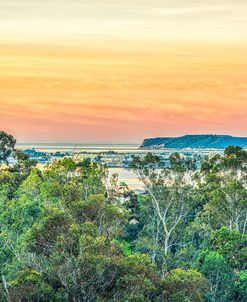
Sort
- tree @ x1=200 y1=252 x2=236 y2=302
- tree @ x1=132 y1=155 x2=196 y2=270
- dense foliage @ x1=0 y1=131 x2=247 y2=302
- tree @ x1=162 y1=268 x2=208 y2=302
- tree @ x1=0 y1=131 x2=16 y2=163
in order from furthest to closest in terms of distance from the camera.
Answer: tree @ x1=0 y1=131 x2=16 y2=163, tree @ x1=132 y1=155 x2=196 y2=270, tree @ x1=200 y1=252 x2=236 y2=302, tree @ x1=162 y1=268 x2=208 y2=302, dense foliage @ x1=0 y1=131 x2=247 y2=302

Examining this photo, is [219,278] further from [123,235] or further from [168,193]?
[168,193]

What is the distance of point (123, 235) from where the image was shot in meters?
38.7

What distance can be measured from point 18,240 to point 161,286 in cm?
763

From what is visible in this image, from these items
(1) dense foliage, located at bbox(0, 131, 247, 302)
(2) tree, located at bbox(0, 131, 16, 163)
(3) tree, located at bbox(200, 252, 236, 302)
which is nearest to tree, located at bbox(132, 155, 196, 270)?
(1) dense foliage, located at bbox(0, 131, 247, 302)

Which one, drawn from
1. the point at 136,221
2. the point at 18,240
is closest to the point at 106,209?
the point at 18,240

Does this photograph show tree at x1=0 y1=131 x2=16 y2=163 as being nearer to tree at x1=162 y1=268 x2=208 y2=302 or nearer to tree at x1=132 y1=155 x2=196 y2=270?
tree at x1=132 y1=155 x2=196 y2=270

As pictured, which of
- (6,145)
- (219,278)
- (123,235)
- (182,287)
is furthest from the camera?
(6,145)

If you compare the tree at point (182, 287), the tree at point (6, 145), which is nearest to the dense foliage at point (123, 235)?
the tree at point (182, 287)

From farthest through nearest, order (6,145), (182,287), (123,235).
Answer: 1. (6,145)
2. (123,235)
3. (182,287)

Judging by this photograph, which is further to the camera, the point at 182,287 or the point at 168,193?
the point at 168,193

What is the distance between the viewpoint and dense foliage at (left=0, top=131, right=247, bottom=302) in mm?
23484

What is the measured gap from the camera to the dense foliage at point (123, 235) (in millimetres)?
23484

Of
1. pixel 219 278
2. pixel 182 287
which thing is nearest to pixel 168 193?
pixel 219 278

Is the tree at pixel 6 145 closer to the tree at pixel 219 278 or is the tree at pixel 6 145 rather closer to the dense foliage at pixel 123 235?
the dense foliage at pixel 123 235
